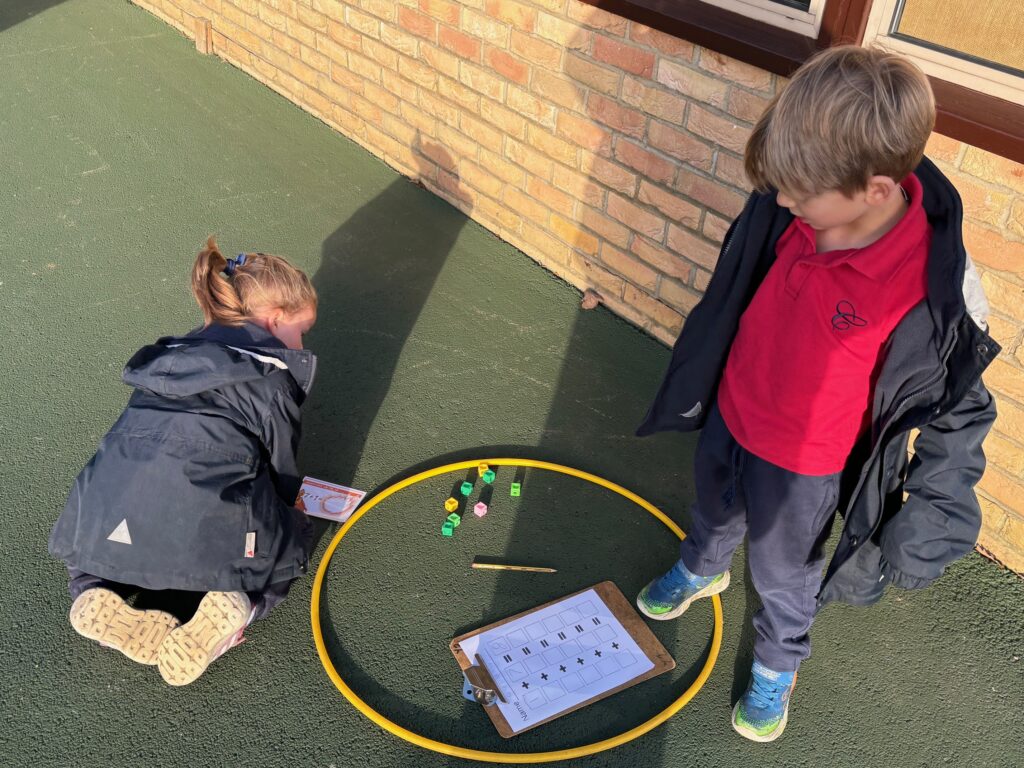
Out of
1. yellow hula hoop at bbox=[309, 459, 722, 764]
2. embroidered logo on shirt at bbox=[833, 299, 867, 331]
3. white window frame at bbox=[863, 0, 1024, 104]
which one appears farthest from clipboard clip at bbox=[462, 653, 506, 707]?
white window frame at bbox=[863, 0, 1024, 104]

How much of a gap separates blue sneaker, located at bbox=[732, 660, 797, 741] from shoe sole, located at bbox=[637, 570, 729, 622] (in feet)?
1.34

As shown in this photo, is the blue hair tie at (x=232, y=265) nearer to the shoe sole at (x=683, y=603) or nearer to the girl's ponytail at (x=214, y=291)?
the girl's ponytail at (x=214, y=291)

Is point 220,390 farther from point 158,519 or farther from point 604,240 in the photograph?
point 604,240

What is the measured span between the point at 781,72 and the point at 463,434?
2.01 metres

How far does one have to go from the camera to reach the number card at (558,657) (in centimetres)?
298

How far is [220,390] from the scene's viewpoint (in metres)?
3.12

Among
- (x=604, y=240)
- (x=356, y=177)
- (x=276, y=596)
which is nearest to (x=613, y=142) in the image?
(x=604, y=240)

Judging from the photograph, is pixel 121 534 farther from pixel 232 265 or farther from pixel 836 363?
pixel 836 363

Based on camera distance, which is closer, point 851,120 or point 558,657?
point 851,120

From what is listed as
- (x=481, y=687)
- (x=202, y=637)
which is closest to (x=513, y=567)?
(x=481, y=687)

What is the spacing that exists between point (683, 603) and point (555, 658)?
0.52 m

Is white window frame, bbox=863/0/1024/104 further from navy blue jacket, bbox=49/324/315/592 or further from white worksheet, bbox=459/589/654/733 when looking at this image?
navy blue jacket, bbox=49/324/315/592

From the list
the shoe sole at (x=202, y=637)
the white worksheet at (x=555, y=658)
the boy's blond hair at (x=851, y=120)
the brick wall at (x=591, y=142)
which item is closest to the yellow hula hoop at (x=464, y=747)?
the white worksheet at (x=555, y=658)

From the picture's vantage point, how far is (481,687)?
9.73ft
